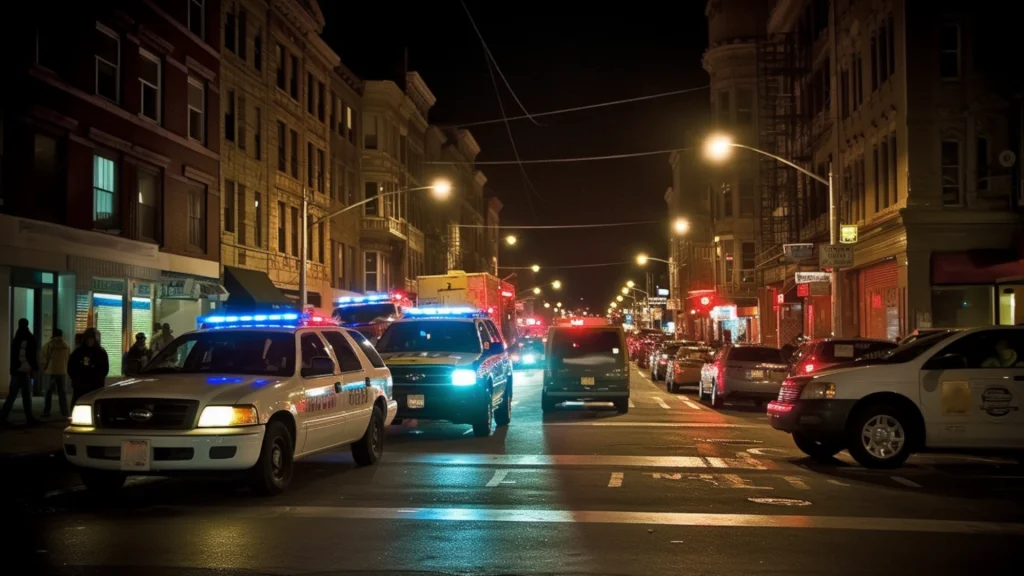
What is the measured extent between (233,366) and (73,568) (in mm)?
4128

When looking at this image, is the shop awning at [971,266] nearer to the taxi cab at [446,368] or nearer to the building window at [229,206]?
the taxi cab at [446,368]

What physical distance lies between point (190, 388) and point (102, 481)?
1.33 m

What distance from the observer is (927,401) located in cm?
1268

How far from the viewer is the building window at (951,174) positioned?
2969cm

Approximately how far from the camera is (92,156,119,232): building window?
84.5 ft

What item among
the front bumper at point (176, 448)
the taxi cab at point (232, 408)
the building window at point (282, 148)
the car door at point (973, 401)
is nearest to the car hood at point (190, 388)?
the taxi cab at point (232, 408)

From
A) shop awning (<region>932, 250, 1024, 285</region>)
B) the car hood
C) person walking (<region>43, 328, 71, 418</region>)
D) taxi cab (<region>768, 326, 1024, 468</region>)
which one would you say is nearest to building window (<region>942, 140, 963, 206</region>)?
shop awning (<region>932, 250, 1024, 285</region>)

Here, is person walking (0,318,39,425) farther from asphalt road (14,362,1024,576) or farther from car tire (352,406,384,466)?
car tire (352,406,384,466)

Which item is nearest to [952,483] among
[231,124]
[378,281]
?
[231,124]

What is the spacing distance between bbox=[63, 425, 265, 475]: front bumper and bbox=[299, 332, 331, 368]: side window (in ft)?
5.76

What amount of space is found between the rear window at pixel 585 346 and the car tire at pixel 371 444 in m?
8.87

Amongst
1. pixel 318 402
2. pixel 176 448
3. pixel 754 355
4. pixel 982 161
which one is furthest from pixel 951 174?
pixel 176 448

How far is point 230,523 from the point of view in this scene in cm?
905

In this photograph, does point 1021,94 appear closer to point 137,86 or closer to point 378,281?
point 137,86
